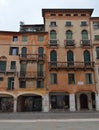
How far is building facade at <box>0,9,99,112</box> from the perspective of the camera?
41438 mm

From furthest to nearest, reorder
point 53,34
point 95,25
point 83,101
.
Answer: point 95,25, point 53,34, point 83,101

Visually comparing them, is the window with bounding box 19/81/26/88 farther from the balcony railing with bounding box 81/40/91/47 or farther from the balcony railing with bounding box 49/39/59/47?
the balcony railing with bounding box 81/40/91/47

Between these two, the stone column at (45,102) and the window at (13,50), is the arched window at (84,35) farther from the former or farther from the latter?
the stone column at (45,102)

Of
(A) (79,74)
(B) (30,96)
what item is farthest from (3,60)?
(A) (79,74)

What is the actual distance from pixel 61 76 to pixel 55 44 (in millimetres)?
6743

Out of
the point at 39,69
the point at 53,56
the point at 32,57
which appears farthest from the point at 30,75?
the point at 53,56

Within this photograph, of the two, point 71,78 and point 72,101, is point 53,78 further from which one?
point 72,101

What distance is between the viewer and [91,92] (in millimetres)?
42219

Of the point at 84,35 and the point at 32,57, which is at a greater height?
the point at 84,35

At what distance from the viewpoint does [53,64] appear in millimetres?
42750

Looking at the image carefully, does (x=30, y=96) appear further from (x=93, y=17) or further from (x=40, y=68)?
(x=93, y=17)

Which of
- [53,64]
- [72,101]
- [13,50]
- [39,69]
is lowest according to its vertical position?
[72,101]

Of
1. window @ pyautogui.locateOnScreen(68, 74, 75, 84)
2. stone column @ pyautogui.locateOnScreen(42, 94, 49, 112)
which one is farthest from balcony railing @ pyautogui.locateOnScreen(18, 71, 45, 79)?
window @ pyautogui.locateOnScreen(68, 74, 75, 84)

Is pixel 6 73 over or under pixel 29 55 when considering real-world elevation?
under
